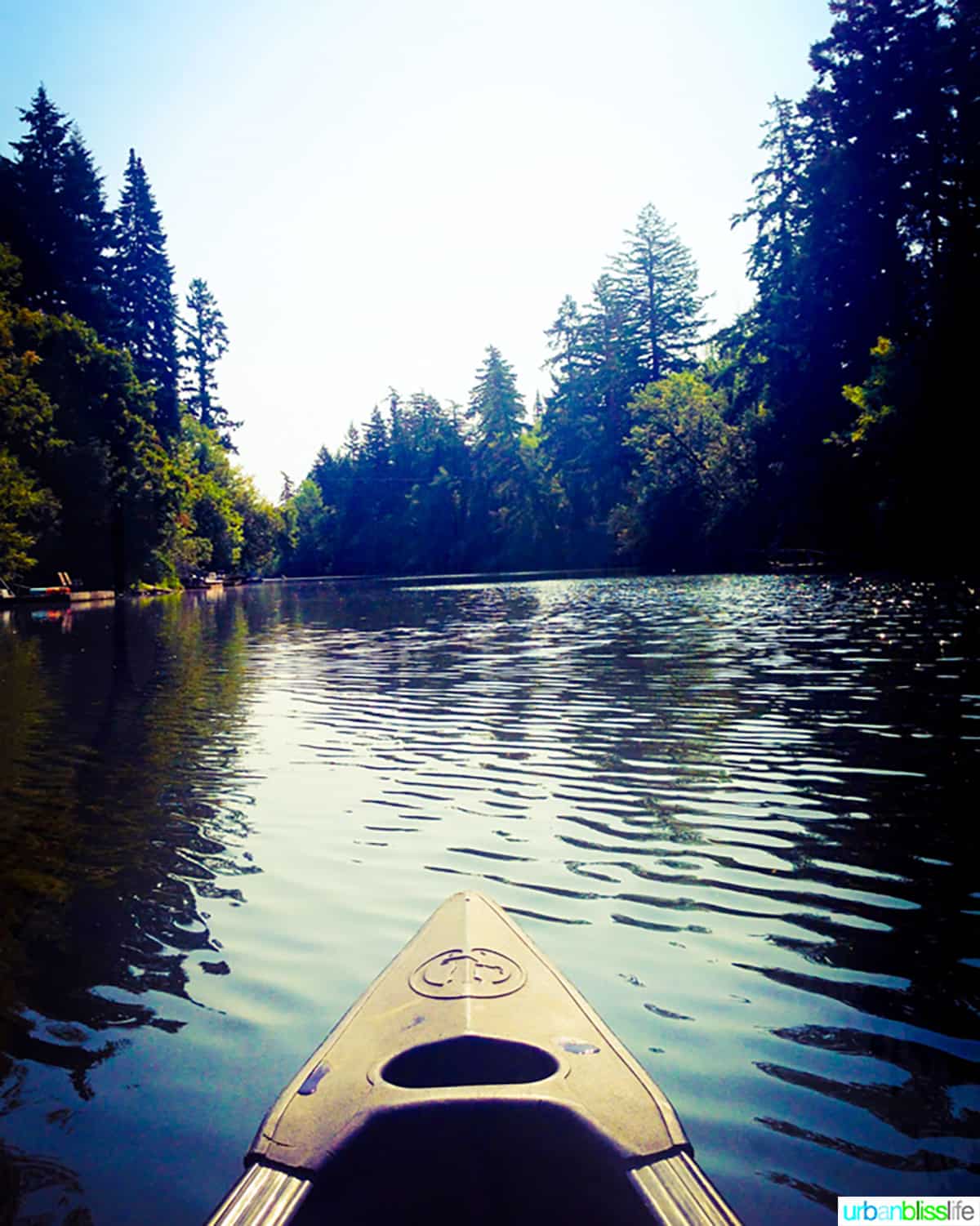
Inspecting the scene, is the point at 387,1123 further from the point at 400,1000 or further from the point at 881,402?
the point at 881,402

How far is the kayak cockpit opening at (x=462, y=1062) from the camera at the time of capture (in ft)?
8.65

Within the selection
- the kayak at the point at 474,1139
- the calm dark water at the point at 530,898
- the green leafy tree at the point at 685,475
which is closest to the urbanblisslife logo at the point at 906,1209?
the calm dark water at the point at 530,898

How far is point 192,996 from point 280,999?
0.41 m

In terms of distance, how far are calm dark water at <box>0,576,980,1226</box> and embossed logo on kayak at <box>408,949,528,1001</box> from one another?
2.21 feet

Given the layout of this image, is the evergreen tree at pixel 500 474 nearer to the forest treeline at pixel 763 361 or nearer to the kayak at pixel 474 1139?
the forest treeline at pixel 763 361

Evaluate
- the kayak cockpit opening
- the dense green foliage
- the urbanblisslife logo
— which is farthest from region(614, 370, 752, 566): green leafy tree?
the kayak cockpit opening

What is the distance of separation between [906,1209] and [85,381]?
168 feet

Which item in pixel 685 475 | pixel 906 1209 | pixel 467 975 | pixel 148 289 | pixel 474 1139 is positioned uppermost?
pixel 148 289

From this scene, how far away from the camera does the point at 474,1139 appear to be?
238 cm

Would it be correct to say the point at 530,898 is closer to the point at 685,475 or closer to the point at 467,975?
the point at 467,975

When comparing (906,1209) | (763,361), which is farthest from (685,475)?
(906,1209)

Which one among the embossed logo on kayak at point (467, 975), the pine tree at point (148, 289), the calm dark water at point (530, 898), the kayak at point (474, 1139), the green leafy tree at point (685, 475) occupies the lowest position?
the calm dark water at point (530, 898)

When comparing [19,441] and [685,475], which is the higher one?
[19,441]

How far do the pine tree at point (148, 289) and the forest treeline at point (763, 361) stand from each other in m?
0.17
